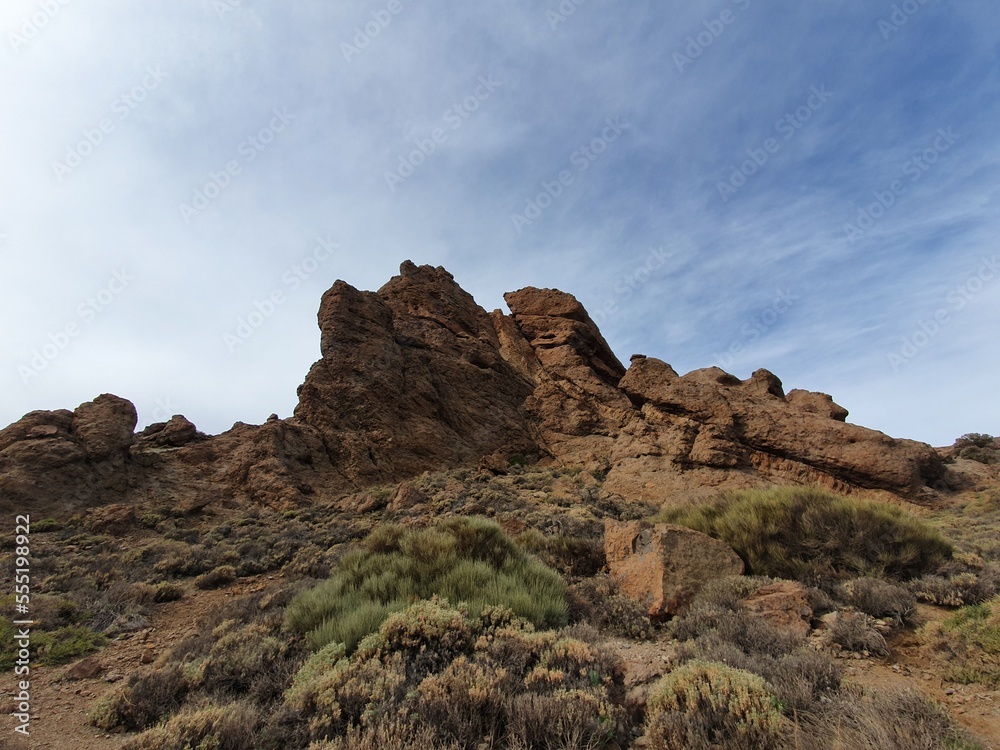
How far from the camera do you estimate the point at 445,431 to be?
2614cm

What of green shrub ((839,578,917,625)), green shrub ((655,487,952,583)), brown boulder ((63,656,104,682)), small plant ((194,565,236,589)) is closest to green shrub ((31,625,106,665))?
brown boulder ((63,656,104,682))

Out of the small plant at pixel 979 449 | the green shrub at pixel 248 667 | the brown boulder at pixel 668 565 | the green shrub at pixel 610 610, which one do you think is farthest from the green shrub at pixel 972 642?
the small plant at pixel 979 449

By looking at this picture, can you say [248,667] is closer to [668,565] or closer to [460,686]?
[460,686]

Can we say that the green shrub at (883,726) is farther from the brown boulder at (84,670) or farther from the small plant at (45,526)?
the small plant at (45,526)

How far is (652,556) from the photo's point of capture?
20.3 ft

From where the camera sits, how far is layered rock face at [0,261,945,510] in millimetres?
18484

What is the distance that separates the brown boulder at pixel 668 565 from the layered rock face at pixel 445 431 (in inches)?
440

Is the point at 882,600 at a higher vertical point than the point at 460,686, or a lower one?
higher

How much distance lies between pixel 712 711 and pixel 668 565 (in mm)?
3061

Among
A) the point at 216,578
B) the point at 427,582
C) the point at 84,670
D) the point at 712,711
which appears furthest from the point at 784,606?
the point at 216,578

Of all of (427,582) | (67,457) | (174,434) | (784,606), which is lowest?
(427,582)

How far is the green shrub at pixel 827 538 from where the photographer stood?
621 centimetres

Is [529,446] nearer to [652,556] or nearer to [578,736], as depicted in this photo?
[652,556]

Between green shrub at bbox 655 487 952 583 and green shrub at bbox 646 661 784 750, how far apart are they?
12.0 ft
